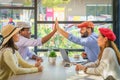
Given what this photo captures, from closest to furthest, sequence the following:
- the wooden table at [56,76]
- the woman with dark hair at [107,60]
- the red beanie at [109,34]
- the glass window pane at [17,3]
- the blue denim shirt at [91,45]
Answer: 1. the woman with dark hair at [107,60]
2. the wooden table at [56,76]
3. the red beanie at [109,34]
4. the blue denim shirt at [91,45]
5. the glass window pane at [17,3]

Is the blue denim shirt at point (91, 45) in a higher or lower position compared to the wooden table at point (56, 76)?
higher

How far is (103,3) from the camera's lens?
23.2 ft

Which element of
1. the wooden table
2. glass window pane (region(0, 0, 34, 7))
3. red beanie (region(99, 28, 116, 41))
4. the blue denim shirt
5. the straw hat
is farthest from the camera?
glass window pane (region(0, 0, 34, 7))

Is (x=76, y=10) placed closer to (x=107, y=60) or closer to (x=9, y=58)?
(x=9, y=58)

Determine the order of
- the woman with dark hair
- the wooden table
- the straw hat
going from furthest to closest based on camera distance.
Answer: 1. the straw hat
2. the wooden table
3. the woman with dark hair

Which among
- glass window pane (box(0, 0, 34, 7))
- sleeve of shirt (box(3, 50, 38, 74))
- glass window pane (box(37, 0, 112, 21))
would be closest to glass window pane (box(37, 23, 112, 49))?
glass window pane (box(37, 0, 112, 21))

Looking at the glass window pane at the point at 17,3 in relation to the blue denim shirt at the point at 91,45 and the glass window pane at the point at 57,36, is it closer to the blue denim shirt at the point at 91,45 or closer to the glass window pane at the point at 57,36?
the glass window pane at the point at 57,36

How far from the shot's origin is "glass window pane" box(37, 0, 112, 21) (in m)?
6.90

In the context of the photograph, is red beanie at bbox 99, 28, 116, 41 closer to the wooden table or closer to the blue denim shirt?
the wooden table

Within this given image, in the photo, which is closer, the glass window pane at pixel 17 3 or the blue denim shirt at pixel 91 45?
the blue denim shirt at pixel 91 45

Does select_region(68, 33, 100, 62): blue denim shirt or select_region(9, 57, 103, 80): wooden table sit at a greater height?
select_region(68, 33, 100, 62): blue denim shirt

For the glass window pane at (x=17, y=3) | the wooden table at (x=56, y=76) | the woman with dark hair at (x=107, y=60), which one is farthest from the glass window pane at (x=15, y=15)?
the woman with dark hair at (x=107, y=60)

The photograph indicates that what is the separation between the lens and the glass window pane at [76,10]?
22.6ft

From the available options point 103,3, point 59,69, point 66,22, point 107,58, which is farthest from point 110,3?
point 107,58
